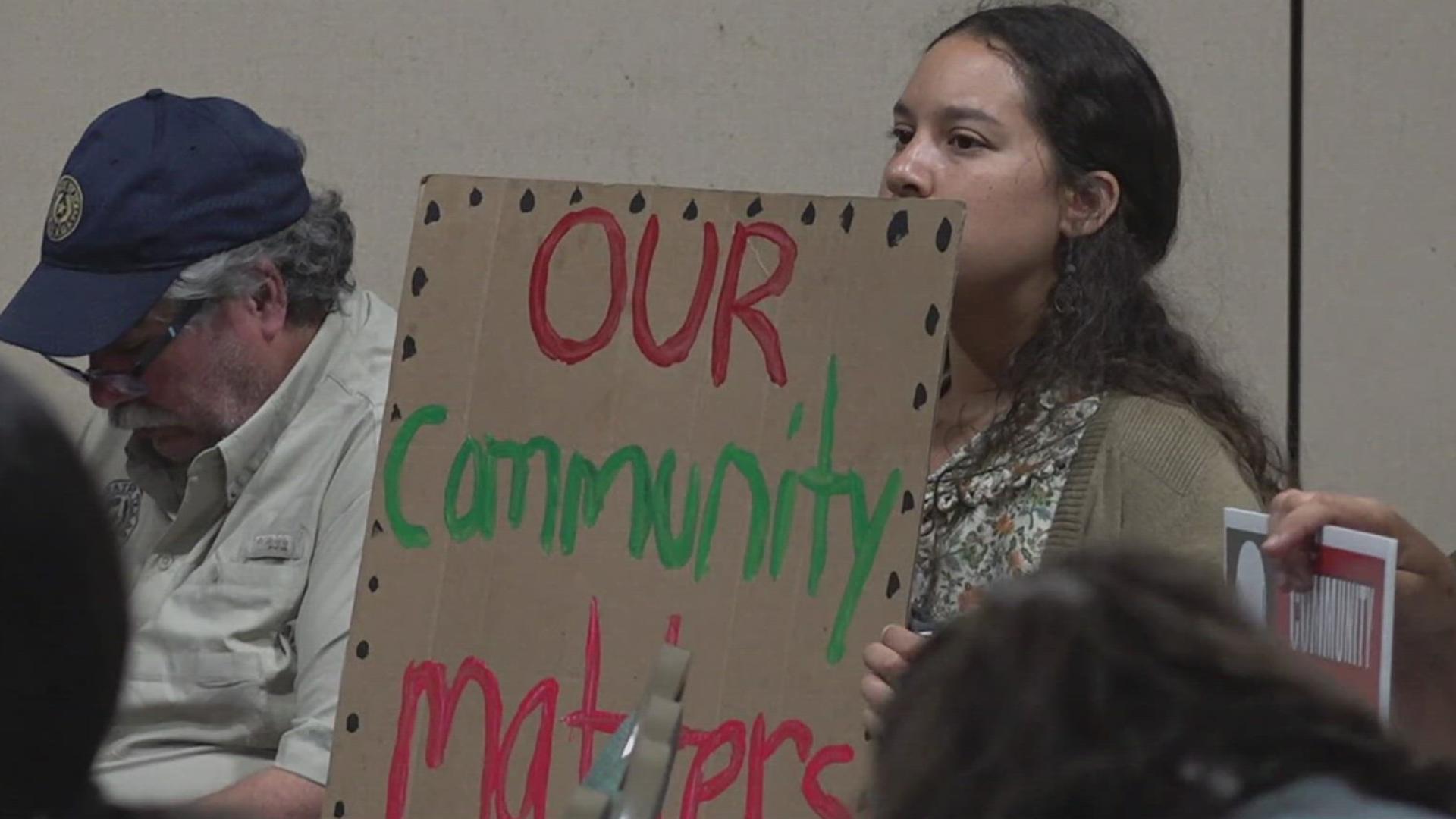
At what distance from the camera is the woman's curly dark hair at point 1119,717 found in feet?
2.58

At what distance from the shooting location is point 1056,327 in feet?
6.21

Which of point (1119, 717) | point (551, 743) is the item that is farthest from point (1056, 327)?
point (1119, 717)

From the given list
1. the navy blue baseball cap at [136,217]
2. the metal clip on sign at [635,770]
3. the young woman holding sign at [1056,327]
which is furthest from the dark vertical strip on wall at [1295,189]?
the metal clip on sign at [635,770]

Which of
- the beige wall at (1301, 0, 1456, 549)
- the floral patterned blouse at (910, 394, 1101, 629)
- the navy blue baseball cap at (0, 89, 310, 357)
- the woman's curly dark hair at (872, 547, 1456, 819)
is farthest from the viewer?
the beige wall at (1301, 0, 1456, 549)

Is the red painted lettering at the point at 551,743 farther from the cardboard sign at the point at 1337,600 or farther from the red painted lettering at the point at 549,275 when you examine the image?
the cardboard sign at the point at 1337,600

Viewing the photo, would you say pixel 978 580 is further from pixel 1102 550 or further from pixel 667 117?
pixel 667 117

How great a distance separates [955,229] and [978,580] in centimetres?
30

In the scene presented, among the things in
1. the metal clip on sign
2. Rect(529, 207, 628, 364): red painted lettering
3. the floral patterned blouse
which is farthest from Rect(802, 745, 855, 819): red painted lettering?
Rect(529, 207, 628, 364): red painted lettering

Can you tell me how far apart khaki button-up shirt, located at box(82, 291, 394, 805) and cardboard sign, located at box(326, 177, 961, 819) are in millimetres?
399

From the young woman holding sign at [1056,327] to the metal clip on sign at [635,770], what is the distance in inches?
17.5

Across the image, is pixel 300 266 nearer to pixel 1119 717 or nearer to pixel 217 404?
pixel 217 404

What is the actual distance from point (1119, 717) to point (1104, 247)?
1.17m

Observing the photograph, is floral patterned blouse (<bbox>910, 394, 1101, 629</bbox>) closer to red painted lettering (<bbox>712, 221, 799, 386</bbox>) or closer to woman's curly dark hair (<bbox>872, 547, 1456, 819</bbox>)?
red painted lettering (<bbox>712, 221, 799, 386</bbox>)

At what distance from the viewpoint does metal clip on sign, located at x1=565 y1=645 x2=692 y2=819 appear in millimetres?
1258
